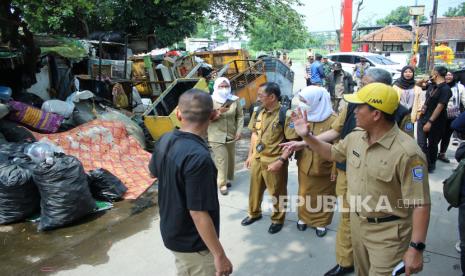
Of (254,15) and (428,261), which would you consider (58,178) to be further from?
(254,15)

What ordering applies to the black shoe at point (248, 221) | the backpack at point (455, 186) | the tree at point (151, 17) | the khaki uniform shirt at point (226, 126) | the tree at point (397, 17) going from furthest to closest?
the tree at point (397, 17)
the tree at point (151, 17)
the khaki uniform shirt at point (226, 126)
the black shoe at point (248, 221)
the backpack at point (455, 186)

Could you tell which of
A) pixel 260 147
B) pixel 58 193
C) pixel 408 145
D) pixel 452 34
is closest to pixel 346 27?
pixel 452 34

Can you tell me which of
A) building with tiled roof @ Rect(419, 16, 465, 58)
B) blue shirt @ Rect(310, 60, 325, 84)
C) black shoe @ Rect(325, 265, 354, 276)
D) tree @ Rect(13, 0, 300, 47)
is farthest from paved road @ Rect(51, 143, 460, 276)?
building with tiled roof @ Rect(419, 16, 465, 58)

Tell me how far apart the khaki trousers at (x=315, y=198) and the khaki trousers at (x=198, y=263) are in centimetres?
180

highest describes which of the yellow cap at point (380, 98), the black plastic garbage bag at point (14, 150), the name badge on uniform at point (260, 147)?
the yellow cap at point (380, 98)

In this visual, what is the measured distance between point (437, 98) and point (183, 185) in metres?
4.73

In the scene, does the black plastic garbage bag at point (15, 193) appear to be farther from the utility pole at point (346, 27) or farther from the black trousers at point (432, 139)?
the utility pole at point (346, 27)

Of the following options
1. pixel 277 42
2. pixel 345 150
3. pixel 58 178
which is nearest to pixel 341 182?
pixel 345 150

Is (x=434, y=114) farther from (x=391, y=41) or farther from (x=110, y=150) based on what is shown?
(x=391, y=41)

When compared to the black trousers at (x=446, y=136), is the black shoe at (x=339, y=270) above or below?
below

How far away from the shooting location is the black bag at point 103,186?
15.1 ft

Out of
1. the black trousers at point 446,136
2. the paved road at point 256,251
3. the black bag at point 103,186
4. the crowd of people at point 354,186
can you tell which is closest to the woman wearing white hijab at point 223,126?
the paved road at point 256,251

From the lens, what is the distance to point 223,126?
16.0ft

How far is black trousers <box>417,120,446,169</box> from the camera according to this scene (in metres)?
5.44
